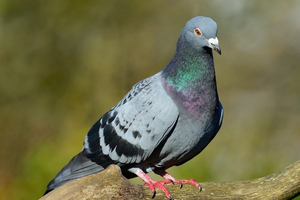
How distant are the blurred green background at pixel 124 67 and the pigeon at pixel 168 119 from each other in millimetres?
4281

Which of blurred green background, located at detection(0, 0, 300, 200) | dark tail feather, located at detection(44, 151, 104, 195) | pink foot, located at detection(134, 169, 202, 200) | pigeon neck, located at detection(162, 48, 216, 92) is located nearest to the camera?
pink foot, located at detection(134, 169, 202, 200)

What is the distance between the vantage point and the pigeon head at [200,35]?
142 inches

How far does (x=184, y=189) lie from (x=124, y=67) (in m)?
5.19

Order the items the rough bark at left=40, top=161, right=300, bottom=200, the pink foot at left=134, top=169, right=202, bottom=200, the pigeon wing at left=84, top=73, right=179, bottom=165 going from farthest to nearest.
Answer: the pigeon wing at left=84, top=73, right=179, bottom=165 < the pink foot at left=134, top=169, right=202, bottom=200 < the rough bark at left=40, top=161, right=300, bottom=200

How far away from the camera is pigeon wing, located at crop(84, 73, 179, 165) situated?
144 inches

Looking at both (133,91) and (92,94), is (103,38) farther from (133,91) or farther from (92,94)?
(133,91)

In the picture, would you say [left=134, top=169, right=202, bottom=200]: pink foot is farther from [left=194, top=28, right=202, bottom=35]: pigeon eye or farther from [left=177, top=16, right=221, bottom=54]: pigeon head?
[left=194, top=28, right=202, bottom=35]: pigeon eye

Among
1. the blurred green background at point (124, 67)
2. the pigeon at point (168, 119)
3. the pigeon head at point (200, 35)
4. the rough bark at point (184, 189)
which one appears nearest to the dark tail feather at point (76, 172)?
the pigeon at point (168, 119)

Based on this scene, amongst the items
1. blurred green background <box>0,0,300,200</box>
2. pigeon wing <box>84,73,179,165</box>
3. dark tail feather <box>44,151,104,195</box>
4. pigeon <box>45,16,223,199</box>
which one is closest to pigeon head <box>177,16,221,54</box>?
pigeon <box>45,16,223,199</box>

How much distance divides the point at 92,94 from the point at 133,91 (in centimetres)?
481

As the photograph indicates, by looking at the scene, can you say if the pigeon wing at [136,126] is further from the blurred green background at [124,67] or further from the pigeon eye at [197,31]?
the blurred green background at [124,67]

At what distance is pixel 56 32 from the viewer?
8617mm

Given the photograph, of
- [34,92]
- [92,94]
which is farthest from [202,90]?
[34,92]

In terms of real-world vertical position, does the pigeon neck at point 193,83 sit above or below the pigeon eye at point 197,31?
below
